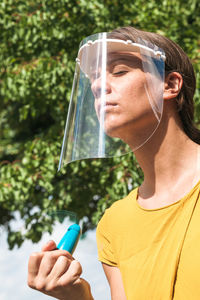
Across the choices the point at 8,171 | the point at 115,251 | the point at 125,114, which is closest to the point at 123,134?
the point at 125,114

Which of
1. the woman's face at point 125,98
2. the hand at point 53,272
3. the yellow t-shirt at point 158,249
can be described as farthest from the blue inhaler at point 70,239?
the woman's face at point 125,98

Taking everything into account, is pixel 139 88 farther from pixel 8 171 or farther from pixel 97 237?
pixel 8 171

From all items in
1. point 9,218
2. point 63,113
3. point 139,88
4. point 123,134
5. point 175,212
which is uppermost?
point 63,113

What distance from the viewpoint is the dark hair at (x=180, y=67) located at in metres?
1.67

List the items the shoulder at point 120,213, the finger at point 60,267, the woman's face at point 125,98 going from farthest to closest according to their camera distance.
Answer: the shoulder at point 120,213
the woman's face at point 125,98
the finger at point 60,267

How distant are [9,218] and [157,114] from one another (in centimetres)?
445

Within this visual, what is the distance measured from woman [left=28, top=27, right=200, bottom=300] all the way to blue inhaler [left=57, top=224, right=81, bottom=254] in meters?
0.05

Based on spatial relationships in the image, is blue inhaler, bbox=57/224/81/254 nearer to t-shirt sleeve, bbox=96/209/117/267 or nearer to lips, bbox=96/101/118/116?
t-shirt sleeve, bbox=96/209/117/267

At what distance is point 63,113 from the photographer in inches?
177

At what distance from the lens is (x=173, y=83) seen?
166cm

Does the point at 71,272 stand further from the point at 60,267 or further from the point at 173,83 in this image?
the point at 173,83

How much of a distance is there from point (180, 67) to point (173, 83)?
0.25ft

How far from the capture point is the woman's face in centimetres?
157

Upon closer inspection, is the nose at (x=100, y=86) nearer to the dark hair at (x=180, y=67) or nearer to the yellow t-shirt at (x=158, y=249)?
the dark hair at (x=180, y=67)
